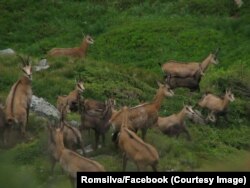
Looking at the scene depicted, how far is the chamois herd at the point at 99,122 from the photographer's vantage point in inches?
492

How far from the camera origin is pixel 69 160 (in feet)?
38.9

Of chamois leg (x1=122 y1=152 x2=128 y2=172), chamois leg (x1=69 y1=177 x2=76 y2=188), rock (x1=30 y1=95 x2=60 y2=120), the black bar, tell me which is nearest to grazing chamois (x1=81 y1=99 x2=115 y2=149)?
rock (x1=30 y1=95 x2=60 y2=120)

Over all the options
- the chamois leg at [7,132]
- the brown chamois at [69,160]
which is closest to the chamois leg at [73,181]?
the brown chamois at [69,160]

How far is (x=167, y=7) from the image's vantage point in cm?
3528

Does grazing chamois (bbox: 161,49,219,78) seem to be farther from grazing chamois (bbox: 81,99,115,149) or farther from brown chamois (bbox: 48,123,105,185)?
brown chamois (bbox: 48,123,105,185)

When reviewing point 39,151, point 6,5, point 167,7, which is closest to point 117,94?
point 39,151

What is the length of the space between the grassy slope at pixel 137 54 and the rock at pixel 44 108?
582 mm

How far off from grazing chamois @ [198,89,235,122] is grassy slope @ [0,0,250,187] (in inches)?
15.1

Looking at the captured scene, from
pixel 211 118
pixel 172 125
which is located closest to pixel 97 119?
pixel 172 125

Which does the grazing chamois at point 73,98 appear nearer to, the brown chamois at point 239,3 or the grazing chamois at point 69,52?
the grazing chamois at point 69,52

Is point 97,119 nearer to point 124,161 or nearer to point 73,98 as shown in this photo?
point 73,98

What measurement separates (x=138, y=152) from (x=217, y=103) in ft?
22.9

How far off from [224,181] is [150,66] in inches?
734

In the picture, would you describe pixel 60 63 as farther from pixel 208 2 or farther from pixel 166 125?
pixel 208 2
